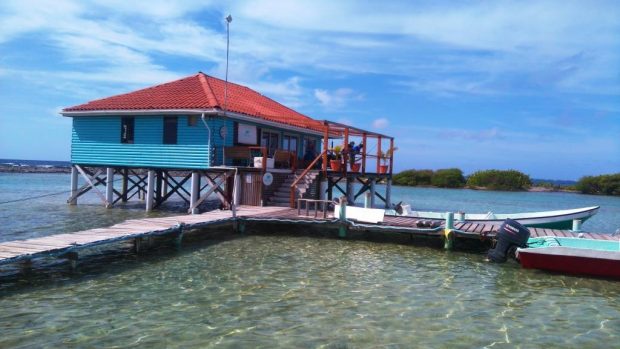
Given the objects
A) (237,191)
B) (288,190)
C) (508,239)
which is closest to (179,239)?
(237,191)

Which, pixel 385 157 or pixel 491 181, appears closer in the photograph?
pixel 385 157

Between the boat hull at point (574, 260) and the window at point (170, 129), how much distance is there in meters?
14.6

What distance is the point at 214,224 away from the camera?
1666cm

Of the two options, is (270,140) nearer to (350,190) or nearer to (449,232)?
(350,190)

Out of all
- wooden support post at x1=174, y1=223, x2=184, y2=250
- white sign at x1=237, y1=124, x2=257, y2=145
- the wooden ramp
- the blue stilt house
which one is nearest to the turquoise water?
wooden support post at x1=174, y1=223, x2=184, y2=250

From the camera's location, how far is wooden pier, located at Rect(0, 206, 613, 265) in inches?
432

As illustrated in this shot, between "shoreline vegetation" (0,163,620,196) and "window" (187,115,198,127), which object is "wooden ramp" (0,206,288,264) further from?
"shoreline vegetation" (0,163,620,196)

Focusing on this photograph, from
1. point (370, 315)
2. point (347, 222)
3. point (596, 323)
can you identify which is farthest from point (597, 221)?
point (370, 315)

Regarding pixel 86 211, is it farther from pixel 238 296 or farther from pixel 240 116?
pixel 238 296

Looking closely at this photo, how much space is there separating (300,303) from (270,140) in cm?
1583

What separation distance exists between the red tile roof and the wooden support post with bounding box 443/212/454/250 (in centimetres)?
706

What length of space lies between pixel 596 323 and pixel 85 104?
2326 cm

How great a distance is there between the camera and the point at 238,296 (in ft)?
32.1

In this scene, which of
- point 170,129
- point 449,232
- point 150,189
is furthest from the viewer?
point 150,189
